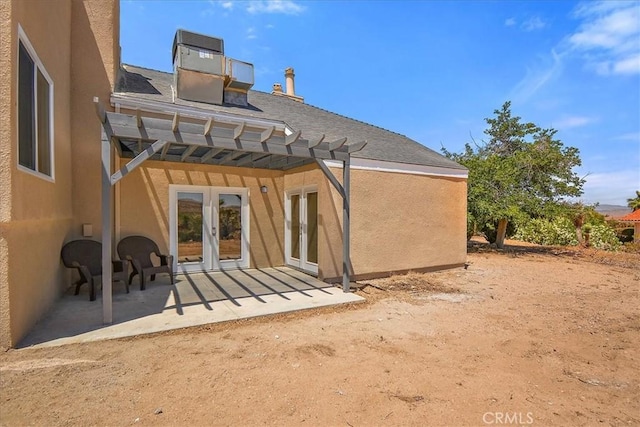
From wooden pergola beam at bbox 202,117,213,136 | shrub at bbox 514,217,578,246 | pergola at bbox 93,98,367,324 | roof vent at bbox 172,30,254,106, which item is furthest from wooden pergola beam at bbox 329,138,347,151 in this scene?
shrub at bbox 514,217,578,246

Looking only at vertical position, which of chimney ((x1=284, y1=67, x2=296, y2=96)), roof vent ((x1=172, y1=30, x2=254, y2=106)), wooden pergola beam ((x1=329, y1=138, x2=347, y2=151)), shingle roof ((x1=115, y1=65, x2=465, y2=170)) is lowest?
wooden pergola beam ((x1=329, y1=138, x2=347, y2=151))

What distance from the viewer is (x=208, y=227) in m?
9.03

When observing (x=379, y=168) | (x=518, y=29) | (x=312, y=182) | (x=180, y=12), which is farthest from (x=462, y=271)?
(x=180, y=12)

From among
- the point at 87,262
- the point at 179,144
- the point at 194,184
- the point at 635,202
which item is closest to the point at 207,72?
the point at 194,184

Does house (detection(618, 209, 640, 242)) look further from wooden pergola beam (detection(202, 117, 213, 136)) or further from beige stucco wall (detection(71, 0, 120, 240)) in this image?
beige stucco wall (detection(71, 0, 120, 240))

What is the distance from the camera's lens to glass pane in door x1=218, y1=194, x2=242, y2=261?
9.22 m

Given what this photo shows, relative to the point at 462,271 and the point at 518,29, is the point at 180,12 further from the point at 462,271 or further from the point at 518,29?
the point at 462,271

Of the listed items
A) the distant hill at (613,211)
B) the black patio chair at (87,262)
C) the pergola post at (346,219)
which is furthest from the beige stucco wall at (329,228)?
the distant hill at (613,211)

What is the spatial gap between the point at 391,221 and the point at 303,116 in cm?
515

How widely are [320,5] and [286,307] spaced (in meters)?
8.71

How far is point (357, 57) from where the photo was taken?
47.6ft

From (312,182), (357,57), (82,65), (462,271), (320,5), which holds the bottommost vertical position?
(462,271)

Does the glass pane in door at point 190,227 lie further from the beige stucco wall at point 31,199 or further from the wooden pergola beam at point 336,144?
the wooden pergola beam at point 336,144

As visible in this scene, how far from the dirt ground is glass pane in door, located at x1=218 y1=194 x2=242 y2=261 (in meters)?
4.40
